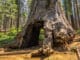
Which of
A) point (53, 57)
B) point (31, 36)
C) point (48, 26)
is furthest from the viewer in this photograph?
point (31, 36)

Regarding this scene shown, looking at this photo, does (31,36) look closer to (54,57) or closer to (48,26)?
(48,26)

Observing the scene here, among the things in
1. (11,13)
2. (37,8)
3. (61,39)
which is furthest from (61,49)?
(11,13)

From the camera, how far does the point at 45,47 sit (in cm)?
962

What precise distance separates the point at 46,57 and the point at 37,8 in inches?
157

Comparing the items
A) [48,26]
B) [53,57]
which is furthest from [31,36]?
[53,57]

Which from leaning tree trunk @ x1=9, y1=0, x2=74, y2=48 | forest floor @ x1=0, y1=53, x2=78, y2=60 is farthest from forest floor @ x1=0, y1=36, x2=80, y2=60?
leaning tree trunk @ x1=9, y1=0, x2=74, y2=48

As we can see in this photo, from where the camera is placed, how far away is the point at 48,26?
10.7m

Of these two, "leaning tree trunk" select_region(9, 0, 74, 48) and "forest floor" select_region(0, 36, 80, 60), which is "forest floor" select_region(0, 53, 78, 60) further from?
"leaning tree trunk" select_region(9, 0, 74, 48)

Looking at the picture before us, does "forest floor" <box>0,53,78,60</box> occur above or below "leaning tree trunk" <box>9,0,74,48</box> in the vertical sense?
below

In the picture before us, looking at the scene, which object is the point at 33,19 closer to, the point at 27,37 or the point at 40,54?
the point at 27,37

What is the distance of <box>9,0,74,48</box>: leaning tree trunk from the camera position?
1030 cm

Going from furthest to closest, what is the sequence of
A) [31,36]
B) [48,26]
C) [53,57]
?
1. [31,36]
2. [48,26]
3. [53,57]

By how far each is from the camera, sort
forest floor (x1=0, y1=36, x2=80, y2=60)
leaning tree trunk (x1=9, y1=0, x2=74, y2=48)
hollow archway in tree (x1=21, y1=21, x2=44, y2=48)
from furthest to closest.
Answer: hollow archway in tree (x1=21, y1=21, x2=44, y2=48) → leaning tree trunk (x1=9, y1=0, x2=74, y2=48) → forest floor (x1=0, y1=36, x2=80, y2=60)

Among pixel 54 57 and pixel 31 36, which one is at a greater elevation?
pixel 31 36
